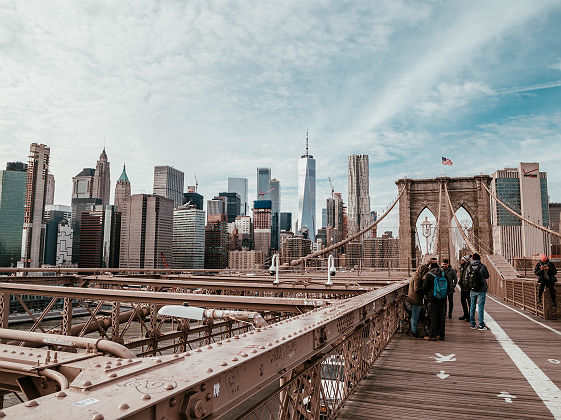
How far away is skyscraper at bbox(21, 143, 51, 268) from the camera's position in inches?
6467

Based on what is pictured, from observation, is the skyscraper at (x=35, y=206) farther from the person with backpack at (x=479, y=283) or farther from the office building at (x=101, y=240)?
the person with backpack at (x=479, y=283)

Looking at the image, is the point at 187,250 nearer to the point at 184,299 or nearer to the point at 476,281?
the point at 476,281

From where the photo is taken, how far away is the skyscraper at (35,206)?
164 metres

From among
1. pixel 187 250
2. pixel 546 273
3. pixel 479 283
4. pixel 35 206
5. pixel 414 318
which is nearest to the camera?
pixel 414 318

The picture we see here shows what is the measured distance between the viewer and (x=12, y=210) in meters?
166

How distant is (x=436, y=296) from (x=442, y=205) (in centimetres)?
4033

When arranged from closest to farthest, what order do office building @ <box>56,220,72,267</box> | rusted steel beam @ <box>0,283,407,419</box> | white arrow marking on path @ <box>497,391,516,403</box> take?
rusted steel beam @ <box>0,283,407,419</box>, white arrow marking on path @ <box>497,391,516,403</box>, office building @ <box>56,220,72,267</box>

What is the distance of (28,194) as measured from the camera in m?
173

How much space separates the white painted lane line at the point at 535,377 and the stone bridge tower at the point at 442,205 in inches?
1378

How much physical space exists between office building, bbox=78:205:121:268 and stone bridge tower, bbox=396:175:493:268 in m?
161

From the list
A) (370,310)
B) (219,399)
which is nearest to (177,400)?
(219,399)

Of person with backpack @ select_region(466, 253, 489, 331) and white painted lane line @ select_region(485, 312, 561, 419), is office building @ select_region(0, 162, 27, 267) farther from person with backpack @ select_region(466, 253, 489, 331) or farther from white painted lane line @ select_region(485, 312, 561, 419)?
white painted lane line @ select_region(485, 312, 561, 419)

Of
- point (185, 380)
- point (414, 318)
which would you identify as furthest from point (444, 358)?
point (185, 380)

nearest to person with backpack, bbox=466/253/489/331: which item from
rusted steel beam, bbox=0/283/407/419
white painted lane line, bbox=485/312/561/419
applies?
white painted lane line, bbox=485/312/561/419
